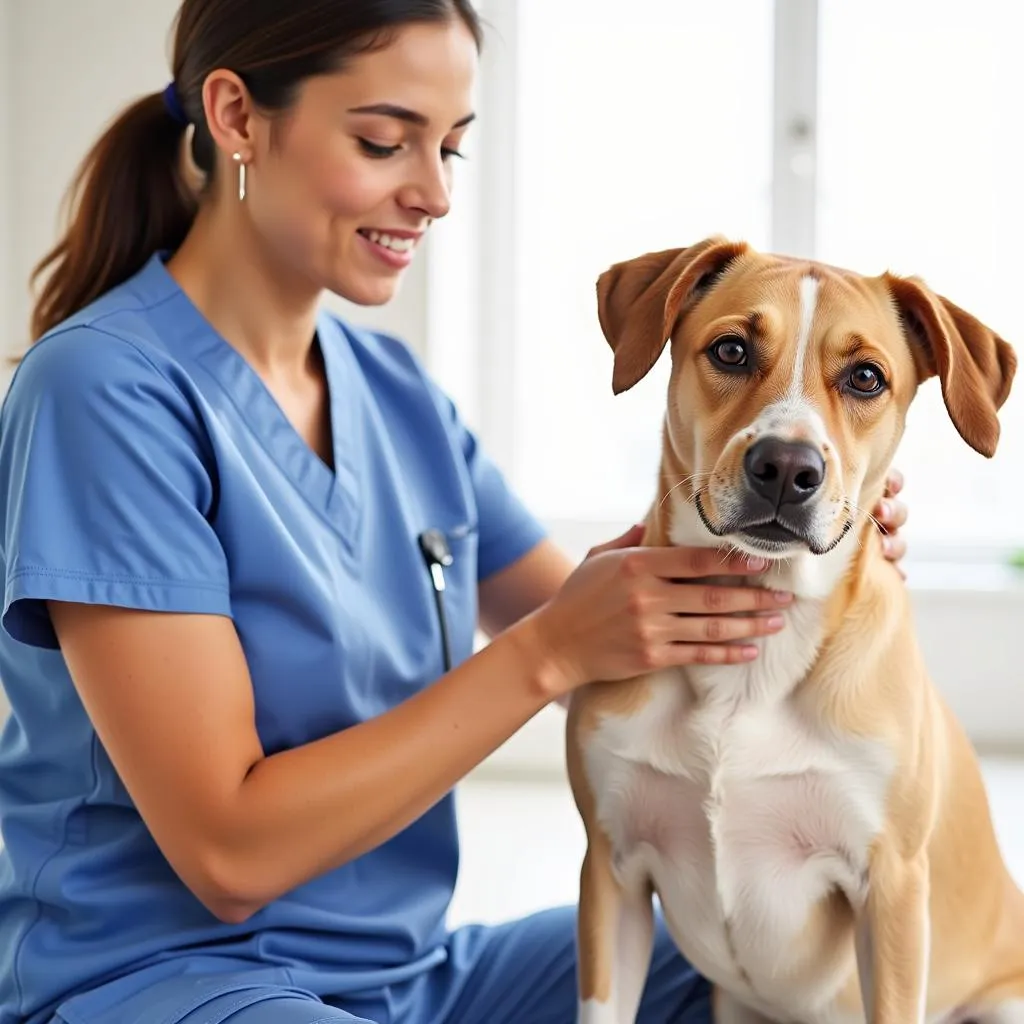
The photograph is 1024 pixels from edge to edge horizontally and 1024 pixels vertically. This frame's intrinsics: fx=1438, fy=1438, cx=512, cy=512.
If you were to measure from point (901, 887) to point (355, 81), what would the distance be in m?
0.90

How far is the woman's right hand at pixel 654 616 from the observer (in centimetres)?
127

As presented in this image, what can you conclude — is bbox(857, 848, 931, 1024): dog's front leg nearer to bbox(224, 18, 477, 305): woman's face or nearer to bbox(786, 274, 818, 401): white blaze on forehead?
bbox(786, 274, 818, 401): white blaze on forehead

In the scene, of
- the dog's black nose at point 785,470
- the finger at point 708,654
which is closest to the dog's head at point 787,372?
the dog's black nose at point 785,470

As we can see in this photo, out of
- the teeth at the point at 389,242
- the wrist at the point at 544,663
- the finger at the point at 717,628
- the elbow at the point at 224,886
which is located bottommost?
the elbow at the point at 224,886

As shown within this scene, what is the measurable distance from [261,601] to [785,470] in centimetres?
A: 52

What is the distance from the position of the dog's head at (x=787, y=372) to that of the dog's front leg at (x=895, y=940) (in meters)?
0.29

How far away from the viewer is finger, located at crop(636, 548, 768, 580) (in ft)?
4.25

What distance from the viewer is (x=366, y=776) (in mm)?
1277

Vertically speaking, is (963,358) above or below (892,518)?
above

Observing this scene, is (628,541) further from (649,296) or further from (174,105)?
(174,105)

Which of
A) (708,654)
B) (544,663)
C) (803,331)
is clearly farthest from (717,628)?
(803,331)

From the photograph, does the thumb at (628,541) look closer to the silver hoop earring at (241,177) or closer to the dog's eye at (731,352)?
the dog's eye at (731,352)

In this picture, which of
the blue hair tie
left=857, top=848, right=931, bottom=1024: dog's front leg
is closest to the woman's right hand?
left=857, top=848, right=931, bottom=1024: dog's front leg

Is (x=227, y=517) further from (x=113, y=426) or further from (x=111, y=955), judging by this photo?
(x=111, y=955)
